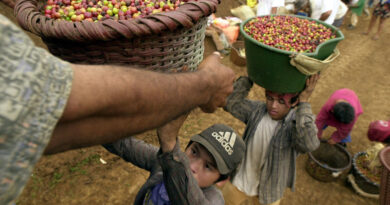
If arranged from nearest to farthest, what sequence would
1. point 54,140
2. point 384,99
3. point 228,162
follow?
1. point 54,140
2. point 228,162
3. point 384,99

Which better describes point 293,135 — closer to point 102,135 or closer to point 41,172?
point 102,135

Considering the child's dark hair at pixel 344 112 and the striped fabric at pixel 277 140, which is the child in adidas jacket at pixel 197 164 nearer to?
the striped fabric at pixel 277 140

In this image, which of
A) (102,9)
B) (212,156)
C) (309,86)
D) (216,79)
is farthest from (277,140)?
(102,9)

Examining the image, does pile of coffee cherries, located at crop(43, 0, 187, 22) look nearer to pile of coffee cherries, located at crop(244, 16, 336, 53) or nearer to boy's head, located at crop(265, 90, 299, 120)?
pile of coffee cherries, located at crop(244, 16, 336, 53)

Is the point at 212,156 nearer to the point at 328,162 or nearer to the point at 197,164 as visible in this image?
the point at 197,164

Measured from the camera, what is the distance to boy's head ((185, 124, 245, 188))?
186 centimetres

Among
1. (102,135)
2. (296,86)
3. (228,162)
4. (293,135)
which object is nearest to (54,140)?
(102,135)

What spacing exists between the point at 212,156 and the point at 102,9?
1.15 m

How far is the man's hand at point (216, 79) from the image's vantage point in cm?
105

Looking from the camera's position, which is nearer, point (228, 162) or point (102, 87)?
point (102, 87)

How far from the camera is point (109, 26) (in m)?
0.91

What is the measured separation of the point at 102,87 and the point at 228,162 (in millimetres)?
1419

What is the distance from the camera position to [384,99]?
5996 millimetres

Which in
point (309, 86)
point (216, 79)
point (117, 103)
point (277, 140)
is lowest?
point (277, 140)
